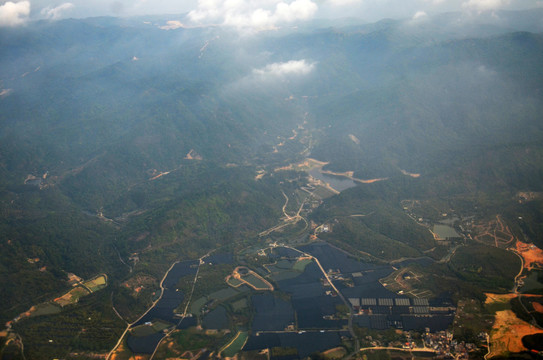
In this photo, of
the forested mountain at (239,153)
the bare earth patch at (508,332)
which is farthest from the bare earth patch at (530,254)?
the bare earth patch at (508,332)

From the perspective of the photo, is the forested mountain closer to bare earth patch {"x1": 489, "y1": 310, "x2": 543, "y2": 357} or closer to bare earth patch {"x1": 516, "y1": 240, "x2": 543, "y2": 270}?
bare earth patch {"x1": 516, "y1": 240, "x2": 543, "y2": 270}

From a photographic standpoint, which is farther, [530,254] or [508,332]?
[530,254]

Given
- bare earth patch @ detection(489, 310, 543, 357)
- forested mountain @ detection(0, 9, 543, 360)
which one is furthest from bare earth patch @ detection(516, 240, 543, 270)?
bare earth patch @ detection(489, 310, 543, 357)

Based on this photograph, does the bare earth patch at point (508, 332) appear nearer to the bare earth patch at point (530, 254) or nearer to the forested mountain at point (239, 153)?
the bare earth patch at point (530, 254)

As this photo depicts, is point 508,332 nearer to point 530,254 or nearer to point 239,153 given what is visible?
point 530,254

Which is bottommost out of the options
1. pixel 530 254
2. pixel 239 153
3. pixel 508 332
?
pixel 239 153

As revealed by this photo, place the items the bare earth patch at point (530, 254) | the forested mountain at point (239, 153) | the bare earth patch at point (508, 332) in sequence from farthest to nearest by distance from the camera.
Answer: the forested mountain at point (239, 153) < the bare earth patch at point (530, 254) < the bare earth patch at point (508, 332)

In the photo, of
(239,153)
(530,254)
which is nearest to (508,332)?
(530,254)

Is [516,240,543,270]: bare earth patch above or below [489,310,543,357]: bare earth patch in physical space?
below

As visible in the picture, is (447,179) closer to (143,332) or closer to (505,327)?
(505,327)

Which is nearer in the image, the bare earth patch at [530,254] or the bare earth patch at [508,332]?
the bare earth patch at [508,332]

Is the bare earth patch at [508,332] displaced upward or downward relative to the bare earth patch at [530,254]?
upward
